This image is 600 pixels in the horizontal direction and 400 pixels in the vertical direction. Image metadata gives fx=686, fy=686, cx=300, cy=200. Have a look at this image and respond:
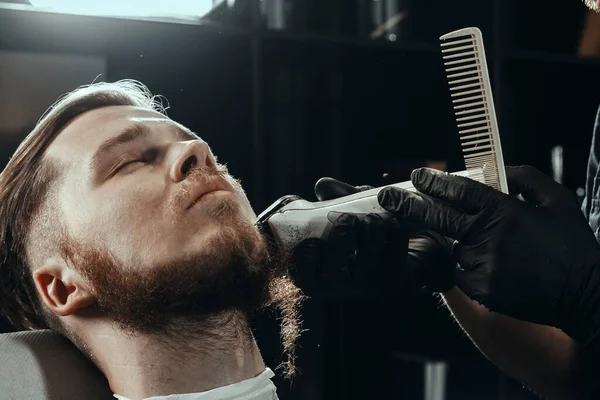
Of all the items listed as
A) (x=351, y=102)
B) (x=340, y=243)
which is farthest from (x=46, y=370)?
(x=351, y=102)

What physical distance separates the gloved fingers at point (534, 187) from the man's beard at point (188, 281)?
51 cm

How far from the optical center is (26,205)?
4.62ft

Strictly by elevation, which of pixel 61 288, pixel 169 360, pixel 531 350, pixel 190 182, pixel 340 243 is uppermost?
pixel 190 182

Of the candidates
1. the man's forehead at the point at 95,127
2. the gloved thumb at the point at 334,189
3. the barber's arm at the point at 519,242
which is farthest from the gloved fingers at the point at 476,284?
the man's forehead at the point at 95,127

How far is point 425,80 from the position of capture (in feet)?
8.73

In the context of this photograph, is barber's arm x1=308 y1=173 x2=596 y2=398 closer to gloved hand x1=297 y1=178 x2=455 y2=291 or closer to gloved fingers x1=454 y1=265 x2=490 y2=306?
gloved hand x1=297 y1=178 x2=455 y2=291

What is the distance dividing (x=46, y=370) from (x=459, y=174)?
868mm

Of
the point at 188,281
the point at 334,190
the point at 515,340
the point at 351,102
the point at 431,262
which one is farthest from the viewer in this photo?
the point at 351,102

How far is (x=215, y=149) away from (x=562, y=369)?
4.05ft

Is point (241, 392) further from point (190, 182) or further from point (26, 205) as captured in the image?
point (26, 205)

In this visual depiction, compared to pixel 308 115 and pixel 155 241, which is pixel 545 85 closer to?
pixel 308 115

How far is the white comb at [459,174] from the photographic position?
1.26 metres

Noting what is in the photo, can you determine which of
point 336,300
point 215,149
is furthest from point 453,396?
point 215,149

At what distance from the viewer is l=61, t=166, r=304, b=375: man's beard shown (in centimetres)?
127
